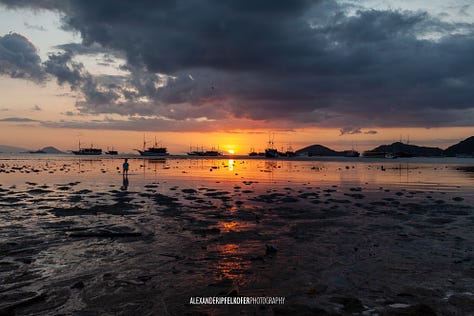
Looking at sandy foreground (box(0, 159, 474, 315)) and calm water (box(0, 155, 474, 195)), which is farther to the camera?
calm water (box(0, 155, 474, 195))

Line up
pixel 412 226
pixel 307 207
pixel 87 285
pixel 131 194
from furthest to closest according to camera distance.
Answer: pixel 131 194 → pixel 307 207 → pixel 412 226 → pixel 87 285

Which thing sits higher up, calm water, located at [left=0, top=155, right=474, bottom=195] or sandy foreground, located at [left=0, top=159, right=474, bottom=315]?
calm water, located at [left=0, top=155, right=474, bottom=195]

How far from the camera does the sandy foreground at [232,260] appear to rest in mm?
9625

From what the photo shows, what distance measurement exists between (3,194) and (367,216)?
3055 centimetres

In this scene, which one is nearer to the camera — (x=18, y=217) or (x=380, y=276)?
(x=380, y=276)

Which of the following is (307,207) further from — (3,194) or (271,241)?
(3,194)

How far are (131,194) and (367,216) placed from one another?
2150 cm

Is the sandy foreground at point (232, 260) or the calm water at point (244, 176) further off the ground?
the calm water at point (244, 176)

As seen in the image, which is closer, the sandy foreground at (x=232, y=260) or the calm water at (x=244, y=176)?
the sandy foreground at (x=232, y=260)

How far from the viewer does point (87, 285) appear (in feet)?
35.3

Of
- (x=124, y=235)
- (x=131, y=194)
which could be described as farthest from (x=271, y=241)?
(x=131, y=194)

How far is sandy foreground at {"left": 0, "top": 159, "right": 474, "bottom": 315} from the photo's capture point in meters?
9.62

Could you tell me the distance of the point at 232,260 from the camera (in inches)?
533

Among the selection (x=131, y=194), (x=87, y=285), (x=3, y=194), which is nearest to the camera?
(x=87, y=285)
